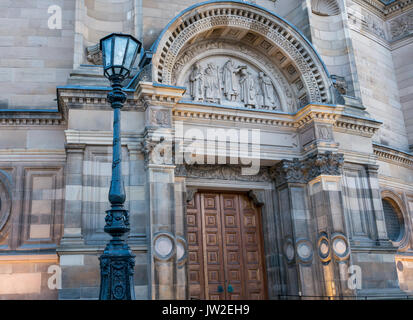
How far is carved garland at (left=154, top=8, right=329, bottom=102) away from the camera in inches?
504

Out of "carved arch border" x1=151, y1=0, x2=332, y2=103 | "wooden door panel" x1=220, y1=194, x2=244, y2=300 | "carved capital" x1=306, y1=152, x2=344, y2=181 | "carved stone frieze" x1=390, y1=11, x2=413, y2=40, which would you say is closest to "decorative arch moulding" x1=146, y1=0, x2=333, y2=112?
"carved arch border" x1=151, y1=0, x2=332, y2=103

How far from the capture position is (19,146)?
42.1 ft

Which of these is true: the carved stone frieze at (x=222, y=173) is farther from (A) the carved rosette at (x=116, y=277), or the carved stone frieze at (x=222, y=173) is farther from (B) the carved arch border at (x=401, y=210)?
(A) the carved rosette at (x=116, y=277)

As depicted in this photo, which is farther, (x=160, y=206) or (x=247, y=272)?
(x=247, y=272)

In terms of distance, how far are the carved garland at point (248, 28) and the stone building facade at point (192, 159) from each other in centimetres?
4

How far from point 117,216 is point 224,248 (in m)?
7.05

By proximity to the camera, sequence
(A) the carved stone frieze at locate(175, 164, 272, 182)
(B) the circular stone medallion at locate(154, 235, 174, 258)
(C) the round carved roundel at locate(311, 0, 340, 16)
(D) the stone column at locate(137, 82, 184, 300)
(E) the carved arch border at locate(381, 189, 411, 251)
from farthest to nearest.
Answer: (C) the round carved roundel at locate(311, 0, 340, 16)
(E) the carved arch border at locate(381, 189, 411, 251)
(A) the carved stone frieze at locate(175, 164, 272, 182)
(B) the circular stone medallion at locate(154, 235, 174, 258)
(D) the stone column at locate(137, 82, 184, 300)

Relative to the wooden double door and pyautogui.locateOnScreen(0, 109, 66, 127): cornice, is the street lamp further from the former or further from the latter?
the wooden double door

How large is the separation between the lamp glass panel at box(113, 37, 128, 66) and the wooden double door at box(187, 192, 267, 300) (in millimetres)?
6763

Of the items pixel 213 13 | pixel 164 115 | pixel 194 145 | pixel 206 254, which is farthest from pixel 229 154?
pixel 213 13

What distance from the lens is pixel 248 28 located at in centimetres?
1417

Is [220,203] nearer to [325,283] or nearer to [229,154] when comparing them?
[229,154]

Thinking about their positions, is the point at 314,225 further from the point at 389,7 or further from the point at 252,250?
the point at 389,7

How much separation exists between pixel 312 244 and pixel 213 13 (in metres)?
7.72
